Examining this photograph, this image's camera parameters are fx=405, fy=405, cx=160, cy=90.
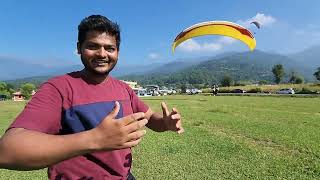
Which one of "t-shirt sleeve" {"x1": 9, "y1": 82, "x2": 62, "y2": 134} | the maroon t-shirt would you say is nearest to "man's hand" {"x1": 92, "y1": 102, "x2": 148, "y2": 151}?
"t-shirt sleeve" {"x1": 9, "y1": 82, "x2": 62, "y2": 134}

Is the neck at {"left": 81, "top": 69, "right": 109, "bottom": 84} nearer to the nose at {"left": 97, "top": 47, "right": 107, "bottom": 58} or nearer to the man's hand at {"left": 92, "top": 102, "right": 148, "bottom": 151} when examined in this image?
the nose at {"left": 97, "top": 47, "right": 107, "bottom": 58}

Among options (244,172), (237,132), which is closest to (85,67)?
(244,172)

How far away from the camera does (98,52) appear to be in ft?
10.9

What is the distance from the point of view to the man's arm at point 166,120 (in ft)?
12.2

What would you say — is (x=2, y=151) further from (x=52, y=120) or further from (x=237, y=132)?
(x=237, y=132)

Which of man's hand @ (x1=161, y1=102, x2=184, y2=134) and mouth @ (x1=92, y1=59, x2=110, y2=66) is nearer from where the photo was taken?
mouth @ (x1=92, y1=59, x2=110, y2=66)

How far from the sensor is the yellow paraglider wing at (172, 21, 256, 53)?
9805 mm

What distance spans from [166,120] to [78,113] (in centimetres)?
93

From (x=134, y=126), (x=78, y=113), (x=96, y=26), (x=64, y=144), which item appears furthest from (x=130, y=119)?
(x=96, y=26)

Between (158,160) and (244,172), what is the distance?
9.29 ft

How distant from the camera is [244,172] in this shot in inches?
404

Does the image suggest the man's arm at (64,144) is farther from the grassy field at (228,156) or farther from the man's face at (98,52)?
the grassy field at (228,156)

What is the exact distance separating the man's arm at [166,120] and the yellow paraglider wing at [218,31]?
569 cm

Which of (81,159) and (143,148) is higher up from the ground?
(81,159)
